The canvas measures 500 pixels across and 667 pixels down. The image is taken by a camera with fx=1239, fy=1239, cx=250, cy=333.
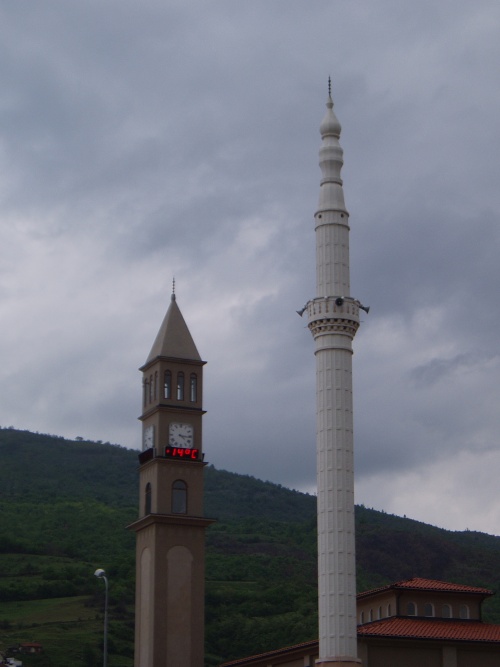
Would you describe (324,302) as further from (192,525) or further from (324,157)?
(192,525)

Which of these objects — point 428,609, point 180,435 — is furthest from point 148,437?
point 428,609

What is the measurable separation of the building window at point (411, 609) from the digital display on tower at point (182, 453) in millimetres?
12736

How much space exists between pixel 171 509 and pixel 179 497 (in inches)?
32.8

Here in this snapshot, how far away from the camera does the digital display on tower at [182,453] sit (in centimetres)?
6019

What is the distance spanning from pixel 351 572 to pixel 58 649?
6033 centimetres

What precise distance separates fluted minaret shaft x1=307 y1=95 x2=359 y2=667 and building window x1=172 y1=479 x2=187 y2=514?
15901 millimetres

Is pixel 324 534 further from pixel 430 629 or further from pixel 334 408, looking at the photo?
pixel 430 629

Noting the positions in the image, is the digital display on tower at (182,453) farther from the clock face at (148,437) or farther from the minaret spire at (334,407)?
the minaret spire at (334,407)

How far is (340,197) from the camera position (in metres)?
48.3

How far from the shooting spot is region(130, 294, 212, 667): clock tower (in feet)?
188

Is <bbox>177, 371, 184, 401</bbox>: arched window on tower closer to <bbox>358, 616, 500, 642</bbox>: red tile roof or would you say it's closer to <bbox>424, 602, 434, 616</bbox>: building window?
<bbox>358, 616, 500, 642</bbox>: red tile roof

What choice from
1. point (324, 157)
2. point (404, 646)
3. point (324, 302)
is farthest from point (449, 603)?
point (324, 157)

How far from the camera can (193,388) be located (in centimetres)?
6194

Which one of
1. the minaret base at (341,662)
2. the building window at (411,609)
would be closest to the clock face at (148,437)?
the building window at (411,609)
